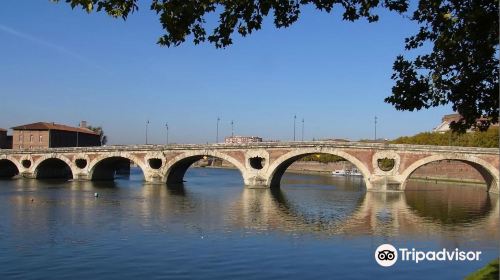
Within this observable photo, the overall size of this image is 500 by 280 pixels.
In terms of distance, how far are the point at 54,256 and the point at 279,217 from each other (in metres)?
17.5

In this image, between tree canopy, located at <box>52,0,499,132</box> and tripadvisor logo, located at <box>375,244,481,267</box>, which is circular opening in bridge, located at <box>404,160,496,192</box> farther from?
tree canopy, located at <box>52,0,499,132</box>

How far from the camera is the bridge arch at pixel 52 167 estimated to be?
71.8m

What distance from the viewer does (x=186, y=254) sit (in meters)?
22.6

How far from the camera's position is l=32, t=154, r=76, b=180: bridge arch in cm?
7181

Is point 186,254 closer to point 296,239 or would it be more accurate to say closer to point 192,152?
point 296,239

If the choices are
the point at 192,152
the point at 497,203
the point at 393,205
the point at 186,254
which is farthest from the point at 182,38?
the point at 192,152

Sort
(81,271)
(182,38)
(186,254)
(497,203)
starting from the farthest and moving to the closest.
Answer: (497,203) < (186,254) < (81,271) < (182,38)

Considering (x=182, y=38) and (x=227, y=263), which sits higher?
(x=182, y=38)

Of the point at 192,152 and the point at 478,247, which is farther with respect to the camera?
the point at 192,152

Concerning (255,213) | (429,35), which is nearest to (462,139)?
(255,213)

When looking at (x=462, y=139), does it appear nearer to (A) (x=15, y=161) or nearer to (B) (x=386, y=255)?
(A) (x=15, y=161)

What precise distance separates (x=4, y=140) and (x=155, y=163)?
5632 cm

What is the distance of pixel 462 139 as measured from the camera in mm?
91375

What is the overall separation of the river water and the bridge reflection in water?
81 mm
